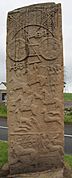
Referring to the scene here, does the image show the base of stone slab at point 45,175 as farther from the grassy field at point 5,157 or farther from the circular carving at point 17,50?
the circular carving at point 17,50

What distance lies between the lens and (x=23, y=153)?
7.19m

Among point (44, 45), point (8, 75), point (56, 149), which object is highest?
point (44, 45)

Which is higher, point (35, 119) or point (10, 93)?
point (10, 93)

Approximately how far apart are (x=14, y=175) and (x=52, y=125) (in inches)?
49.3

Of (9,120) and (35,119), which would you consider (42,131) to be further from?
(9,120)

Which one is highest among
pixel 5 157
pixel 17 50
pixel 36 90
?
pixel 17 50

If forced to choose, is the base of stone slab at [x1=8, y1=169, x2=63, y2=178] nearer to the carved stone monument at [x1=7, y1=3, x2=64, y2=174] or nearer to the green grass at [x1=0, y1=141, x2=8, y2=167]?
the carved stone monument at [x1=7, y1=3, x2=64, y2=174]

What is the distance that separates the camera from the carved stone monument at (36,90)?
7082 millimetres

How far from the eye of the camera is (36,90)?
7152mm

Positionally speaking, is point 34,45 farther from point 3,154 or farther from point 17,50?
point 3,154

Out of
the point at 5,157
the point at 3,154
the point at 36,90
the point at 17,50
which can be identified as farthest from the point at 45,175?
the point at 17,50

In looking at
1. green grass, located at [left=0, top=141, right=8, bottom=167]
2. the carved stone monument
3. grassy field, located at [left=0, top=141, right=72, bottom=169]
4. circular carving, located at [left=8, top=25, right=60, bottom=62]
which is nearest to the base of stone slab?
the carved stone monument

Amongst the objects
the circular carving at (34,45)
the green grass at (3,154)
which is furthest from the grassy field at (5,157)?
the circular carving at (34,45)

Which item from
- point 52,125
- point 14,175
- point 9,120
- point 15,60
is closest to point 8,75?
point 15,60
